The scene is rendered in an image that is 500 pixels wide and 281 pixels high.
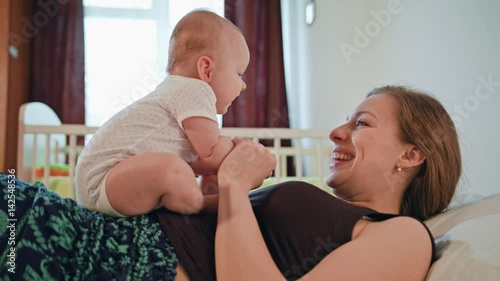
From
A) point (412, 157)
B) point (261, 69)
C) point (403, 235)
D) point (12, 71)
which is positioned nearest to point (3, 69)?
point (12, 71)

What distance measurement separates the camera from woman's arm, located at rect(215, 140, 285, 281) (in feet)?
2.71

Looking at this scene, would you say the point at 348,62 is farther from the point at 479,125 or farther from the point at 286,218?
the point at 286,218

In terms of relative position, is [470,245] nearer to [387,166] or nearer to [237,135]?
[387,166]

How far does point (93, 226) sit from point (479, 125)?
1133 millimetres

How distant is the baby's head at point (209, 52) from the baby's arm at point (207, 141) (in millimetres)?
145

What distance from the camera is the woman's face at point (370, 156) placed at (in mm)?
1125

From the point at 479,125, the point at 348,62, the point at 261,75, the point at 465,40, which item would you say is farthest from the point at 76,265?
the point at 261,75

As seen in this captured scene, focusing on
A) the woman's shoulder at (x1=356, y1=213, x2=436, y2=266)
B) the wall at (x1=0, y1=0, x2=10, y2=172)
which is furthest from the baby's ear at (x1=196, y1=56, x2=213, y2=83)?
the wall at (x1=0, y1=0, x2=10, y2=172)

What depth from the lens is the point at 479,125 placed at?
1408 mm

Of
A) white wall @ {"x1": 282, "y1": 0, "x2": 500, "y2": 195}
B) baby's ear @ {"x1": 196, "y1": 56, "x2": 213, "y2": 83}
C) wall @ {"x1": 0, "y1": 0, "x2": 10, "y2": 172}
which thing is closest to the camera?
baby's ear @ {"x1": 196, "y1": 56, "x2": 213, "y2": 83}

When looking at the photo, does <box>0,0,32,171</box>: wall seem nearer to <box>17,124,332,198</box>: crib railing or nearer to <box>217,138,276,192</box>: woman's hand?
<box>17,124,332,198</box>: crib railing

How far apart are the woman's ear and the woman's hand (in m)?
0.33

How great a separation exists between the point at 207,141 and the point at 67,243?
0.33m

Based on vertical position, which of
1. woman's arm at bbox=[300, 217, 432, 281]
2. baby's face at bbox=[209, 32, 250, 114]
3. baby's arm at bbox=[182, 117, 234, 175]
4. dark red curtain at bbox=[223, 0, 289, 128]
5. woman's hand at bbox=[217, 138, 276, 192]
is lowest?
woman's arm at bbox=[300, 217, 432, 281]
